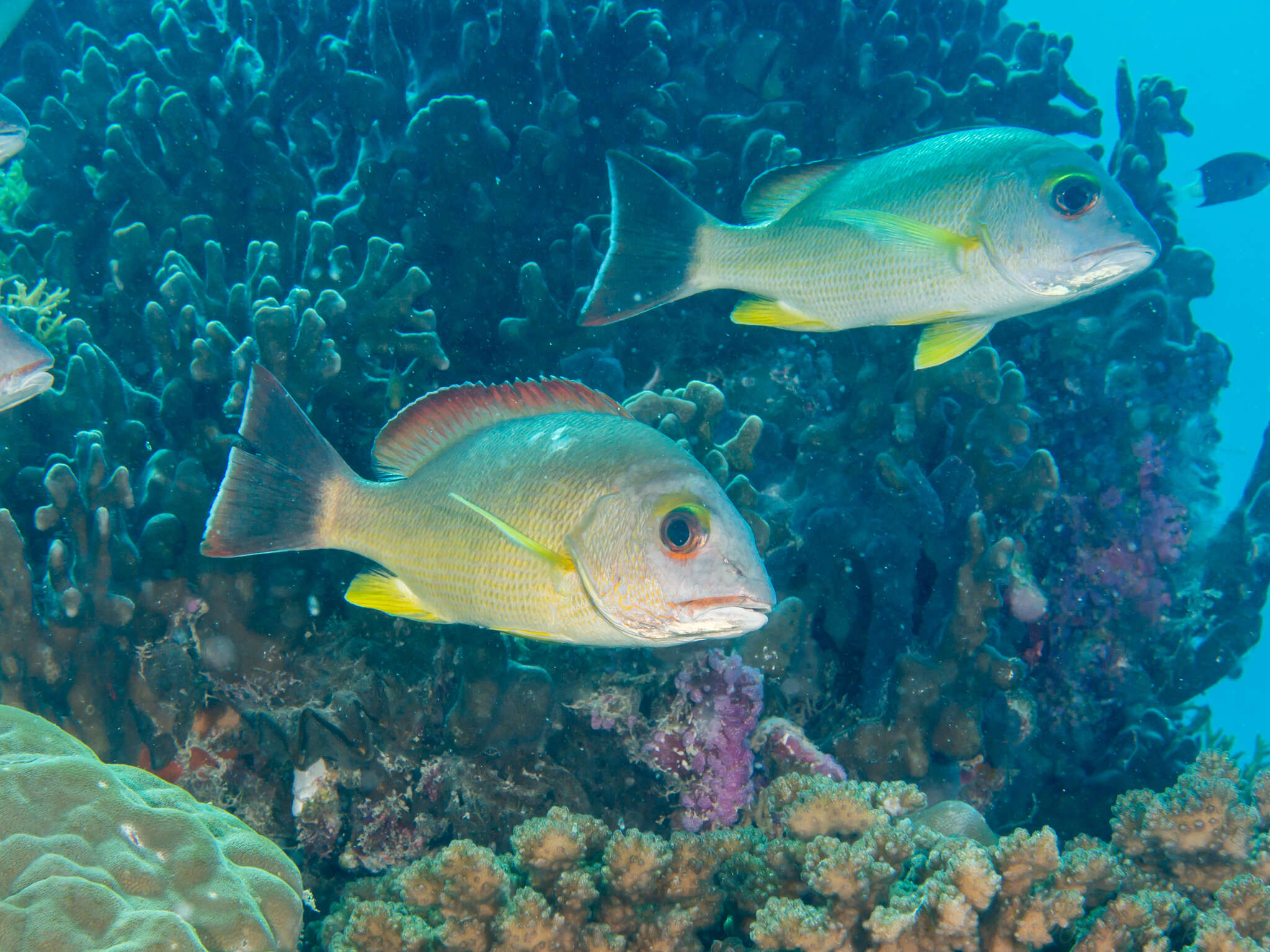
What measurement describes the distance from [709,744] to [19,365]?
290 centimetres

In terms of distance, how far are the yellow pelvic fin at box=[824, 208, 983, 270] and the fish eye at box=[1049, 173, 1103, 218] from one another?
1.00 feet

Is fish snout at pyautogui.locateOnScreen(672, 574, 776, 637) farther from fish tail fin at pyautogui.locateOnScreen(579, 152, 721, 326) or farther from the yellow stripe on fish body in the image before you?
fish tail fin at pyautogui.locateOnScreen(579, 152, 721, 326)

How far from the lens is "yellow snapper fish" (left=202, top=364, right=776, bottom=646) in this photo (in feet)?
5.82

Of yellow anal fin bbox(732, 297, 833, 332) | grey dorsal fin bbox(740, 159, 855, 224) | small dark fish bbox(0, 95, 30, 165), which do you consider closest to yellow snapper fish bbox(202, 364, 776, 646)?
yellow anal fin bbox(732, 297, 833, 332)

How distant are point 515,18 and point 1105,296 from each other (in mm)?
4971

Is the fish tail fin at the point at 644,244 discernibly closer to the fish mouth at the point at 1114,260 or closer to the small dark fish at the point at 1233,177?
the fish mouth at the point at 1114,260

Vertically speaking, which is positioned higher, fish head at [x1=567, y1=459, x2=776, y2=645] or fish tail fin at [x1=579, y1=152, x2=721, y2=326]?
fish tail fin at [x1=579, y1=152, x2=721, y2=326]

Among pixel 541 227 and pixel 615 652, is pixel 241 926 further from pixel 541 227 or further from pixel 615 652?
pixel 541 227

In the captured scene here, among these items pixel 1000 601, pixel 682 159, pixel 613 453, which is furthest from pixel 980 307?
pixel 682 159

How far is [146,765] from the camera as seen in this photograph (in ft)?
9.34

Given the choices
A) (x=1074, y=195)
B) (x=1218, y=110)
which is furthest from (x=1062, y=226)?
(x=1218, y=110)

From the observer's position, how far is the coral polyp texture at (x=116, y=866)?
1689mm

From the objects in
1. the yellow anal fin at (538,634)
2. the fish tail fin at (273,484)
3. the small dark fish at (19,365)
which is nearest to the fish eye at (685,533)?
the yellow anal fin at (538,634)

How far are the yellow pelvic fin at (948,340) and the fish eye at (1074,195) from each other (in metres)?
0.51
